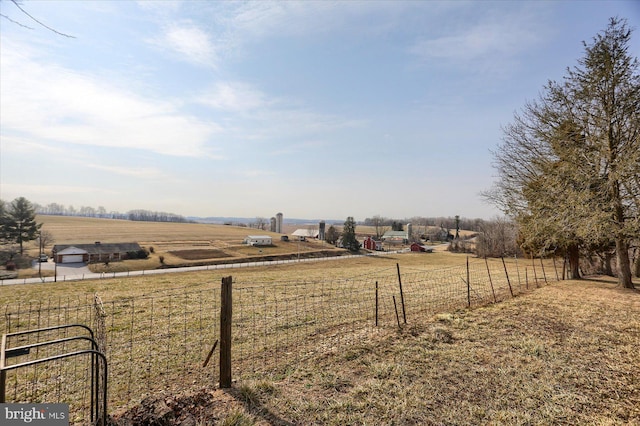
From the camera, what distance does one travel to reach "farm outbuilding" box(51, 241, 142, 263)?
46562 mm

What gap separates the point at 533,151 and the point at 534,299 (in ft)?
26.3

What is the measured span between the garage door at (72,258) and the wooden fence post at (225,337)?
57.3 metres

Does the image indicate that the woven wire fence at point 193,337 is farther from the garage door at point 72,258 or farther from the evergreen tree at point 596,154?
the garage door at point 72,258

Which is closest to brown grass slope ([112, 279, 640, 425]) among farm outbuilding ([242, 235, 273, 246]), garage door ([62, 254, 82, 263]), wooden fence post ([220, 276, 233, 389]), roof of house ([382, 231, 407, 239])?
wooden fence post ([220, 276, 233, 389])

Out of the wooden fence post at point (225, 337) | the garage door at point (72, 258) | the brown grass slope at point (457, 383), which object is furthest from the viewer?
the garage door at point (72, 258)

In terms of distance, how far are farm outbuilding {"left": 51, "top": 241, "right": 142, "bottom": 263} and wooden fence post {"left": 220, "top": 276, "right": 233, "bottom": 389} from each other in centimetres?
5391

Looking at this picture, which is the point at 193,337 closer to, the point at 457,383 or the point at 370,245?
the point at 457,383

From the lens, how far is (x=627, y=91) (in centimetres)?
1157

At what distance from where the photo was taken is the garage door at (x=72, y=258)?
46.3 m

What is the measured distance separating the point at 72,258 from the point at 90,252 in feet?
7.93

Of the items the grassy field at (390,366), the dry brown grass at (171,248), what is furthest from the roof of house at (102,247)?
the grassy field at (390,366)

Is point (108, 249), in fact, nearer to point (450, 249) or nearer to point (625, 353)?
point (625, 353)

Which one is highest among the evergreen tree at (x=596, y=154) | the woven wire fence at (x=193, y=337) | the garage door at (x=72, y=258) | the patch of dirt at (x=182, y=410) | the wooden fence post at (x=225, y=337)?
the evergreen tree at (x=596, y=154)

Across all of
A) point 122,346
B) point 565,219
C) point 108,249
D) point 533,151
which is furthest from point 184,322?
point 108,249
